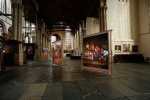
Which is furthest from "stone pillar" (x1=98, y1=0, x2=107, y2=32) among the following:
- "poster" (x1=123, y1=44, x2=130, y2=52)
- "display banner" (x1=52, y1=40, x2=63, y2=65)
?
"display banner" (x1=52, y1=40, x2=63, y2=65)

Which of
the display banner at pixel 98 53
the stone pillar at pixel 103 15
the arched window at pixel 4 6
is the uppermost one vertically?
the arched window at pixel 4 6

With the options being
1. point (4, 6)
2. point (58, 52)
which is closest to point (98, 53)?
point (58, 52)

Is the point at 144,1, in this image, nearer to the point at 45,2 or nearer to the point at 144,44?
the point at 144,44

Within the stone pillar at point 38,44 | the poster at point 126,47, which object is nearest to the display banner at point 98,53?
the poster at point 126,47

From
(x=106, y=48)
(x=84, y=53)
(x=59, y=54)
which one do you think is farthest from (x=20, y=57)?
(x=106, y=48)

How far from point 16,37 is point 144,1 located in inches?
569

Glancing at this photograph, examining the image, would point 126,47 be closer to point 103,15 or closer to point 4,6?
point 103,15

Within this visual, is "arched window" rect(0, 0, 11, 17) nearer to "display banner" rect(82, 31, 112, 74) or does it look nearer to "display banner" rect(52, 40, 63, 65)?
"display banner" rect(52, 40, 63, 65)

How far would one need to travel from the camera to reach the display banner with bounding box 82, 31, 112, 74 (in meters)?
5.36

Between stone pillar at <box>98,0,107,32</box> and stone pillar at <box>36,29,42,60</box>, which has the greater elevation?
stone pillar at <box>98,0,107,32</box>

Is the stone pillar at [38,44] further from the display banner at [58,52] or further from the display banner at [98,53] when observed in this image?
the display banner at [98,53]

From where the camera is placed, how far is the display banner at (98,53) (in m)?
5.36

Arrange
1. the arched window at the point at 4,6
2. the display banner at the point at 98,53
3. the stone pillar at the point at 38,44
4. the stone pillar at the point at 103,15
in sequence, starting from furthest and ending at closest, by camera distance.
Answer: the arched window at the point at 4,6 → the stone pillar at the point at 38,44 → the stone pillar at the point at 103,15 → the display banner at the point at 98,53

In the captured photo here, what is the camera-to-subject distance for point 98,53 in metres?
5.84
